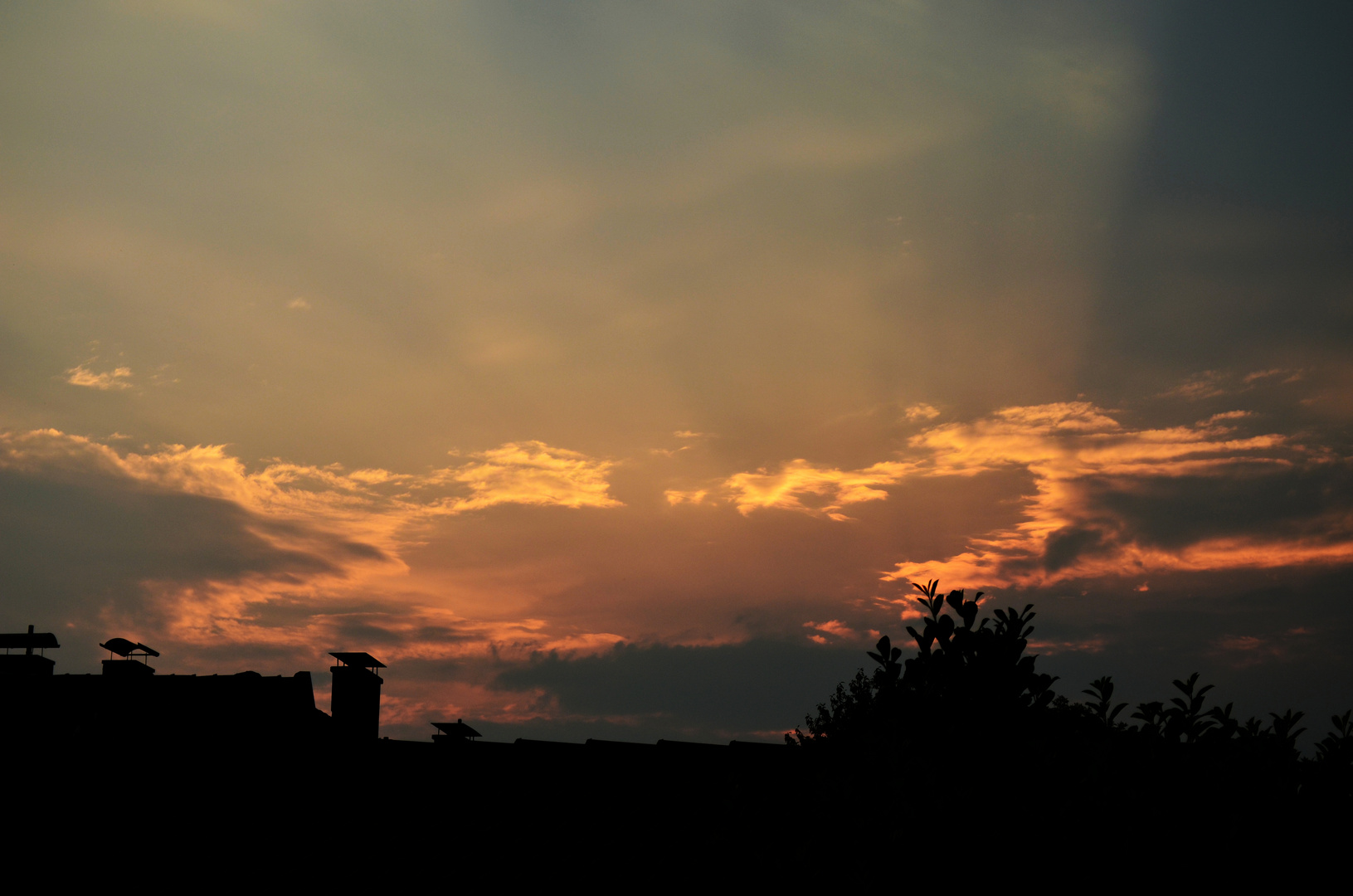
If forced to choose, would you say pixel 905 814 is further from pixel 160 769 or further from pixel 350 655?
pixel 350 655

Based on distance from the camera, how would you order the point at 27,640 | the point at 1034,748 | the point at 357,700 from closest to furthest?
the point at 1034,748
the point at 357,700
the point at 27,640

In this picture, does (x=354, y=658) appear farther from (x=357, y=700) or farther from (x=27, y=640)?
(x=27, y=640)

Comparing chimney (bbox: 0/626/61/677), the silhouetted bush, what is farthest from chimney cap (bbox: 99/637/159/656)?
the silhouetted bush

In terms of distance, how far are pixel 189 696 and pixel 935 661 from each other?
16500 mm

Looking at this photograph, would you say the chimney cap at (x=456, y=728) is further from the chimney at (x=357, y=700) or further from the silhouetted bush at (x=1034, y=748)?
the silhouetted bush at (x=1034, y=748)

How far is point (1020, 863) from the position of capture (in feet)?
30.2

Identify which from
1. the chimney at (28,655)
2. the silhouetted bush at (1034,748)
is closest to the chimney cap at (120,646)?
the chimney at (28,655)

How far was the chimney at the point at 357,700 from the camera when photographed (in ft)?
80.9

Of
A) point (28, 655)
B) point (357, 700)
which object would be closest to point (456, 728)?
point (357, 700)

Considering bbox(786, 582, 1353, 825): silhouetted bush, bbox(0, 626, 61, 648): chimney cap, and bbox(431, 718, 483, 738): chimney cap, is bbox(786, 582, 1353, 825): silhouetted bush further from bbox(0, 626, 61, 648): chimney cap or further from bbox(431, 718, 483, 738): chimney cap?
bbox(0, 626, 61, 648): chimney cap

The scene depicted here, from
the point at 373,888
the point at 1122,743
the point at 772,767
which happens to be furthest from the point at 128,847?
the point at 1122,743

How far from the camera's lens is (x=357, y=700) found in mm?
25156

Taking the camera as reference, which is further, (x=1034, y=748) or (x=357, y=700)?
(x=357, y=700)

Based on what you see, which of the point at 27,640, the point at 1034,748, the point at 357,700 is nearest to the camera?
the point at 1034,748
